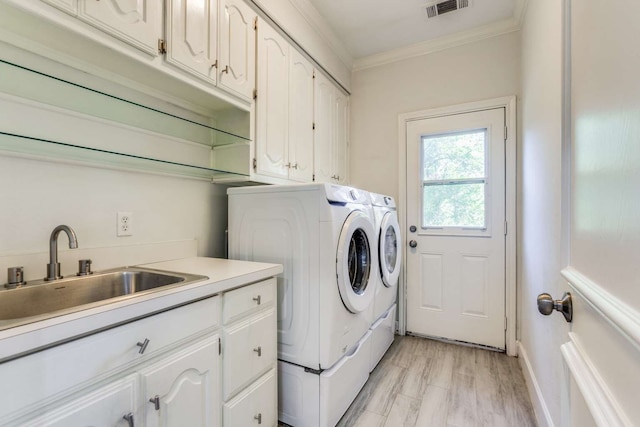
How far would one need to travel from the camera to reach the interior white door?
2496mm

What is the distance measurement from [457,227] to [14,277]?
281 centimetres

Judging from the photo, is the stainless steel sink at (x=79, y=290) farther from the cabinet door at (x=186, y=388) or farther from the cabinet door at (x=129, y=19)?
the cabinet door at (x=129, y=19)

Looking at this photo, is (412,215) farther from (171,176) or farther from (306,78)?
(171,176)

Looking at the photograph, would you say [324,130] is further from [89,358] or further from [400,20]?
A: [89,358]

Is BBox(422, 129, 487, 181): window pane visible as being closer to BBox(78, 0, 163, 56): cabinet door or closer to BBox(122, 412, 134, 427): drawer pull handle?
BBox(78, 0, 163, 56): cabinet door

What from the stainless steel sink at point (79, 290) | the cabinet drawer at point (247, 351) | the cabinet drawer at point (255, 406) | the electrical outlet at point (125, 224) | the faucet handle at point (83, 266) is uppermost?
the electrical outlet at point (125, 224)

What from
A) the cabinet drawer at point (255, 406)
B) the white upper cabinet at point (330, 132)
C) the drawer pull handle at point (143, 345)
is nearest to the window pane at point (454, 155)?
the white upper cabinet at point (330, 132)

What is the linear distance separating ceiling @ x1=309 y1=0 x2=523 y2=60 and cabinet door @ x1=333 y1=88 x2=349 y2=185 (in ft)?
1.66

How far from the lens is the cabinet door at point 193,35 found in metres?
1.28

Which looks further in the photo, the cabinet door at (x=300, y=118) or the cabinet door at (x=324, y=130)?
the cabinet door at (x=324, y=130)

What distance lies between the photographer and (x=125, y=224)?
1.42 meters

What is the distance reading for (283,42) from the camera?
1982 mm

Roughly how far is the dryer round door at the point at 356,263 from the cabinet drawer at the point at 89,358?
719 mm

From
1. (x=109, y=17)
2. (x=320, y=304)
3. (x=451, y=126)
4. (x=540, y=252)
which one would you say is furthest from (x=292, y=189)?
(x=451, y=126)
